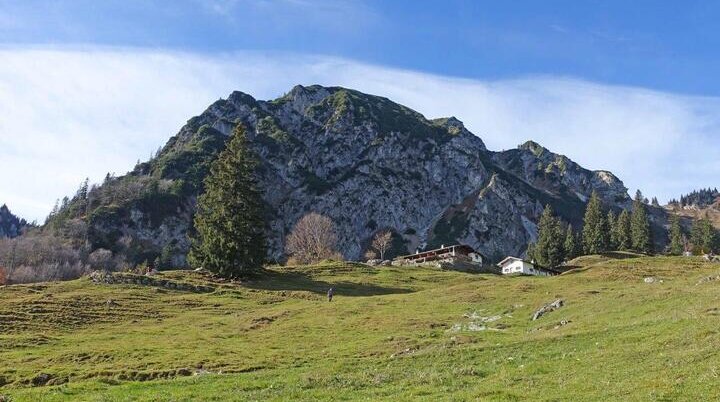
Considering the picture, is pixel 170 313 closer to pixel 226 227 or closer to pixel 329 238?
pixel 226 227

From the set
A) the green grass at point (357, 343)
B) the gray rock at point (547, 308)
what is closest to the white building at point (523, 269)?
the green grass at point (357, 343)

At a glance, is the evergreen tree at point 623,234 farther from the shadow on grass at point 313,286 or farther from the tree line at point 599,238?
the shadow on grass at point 313,286

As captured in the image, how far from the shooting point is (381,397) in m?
23.0

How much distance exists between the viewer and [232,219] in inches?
3506

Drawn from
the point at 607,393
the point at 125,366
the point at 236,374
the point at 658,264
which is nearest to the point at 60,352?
the point at 125,366

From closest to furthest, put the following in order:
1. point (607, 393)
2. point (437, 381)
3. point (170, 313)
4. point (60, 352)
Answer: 1. point (607, 393)
2. point (437, 381)
3. point (60, 352)
4. point (170, 313)

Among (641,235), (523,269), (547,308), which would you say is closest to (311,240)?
(523,269)

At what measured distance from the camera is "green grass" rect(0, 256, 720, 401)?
23.5m

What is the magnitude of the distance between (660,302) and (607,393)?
28.6 meters

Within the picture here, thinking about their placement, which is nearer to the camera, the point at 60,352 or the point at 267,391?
the point at 267,391

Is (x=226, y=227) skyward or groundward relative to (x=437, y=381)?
skyward

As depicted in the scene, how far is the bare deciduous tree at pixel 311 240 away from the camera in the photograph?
148 meters

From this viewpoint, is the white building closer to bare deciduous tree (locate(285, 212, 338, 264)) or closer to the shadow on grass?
bare deciduous tree (locate(285, 212, 338, 264))

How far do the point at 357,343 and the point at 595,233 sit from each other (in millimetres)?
142115
